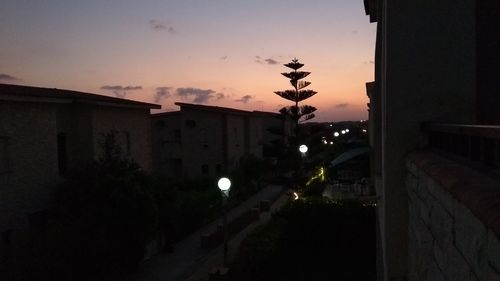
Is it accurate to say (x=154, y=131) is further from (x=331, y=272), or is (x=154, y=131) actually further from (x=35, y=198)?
(x=331, y=272)

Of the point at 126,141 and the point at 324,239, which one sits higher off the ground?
the point at 126,141

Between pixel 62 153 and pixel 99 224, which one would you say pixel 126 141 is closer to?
pixel 62 153

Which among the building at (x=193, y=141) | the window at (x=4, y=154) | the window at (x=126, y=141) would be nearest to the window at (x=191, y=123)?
the building at (x=193, y=141)

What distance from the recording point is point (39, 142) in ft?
48.5

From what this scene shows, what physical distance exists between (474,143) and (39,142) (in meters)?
14.1

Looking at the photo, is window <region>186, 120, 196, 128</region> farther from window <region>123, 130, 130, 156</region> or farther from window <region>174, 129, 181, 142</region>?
window <region>123, 130, 130, 156</region>

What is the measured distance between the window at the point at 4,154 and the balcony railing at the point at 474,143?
1229 cm

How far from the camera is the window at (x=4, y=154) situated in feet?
43.4

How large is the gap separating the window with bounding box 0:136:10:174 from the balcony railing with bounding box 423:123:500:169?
1229cm

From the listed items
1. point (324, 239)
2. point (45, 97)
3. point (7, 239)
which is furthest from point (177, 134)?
point (324, 239)

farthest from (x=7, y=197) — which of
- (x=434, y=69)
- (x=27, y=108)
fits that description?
(x=434, y=69)

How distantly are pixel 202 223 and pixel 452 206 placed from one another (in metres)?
20.0

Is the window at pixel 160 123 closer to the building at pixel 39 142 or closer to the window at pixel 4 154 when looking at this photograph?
the building at pixel 39 142

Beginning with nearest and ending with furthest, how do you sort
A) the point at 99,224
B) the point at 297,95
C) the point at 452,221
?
the point at 452,221, the point at 99,224, the point at 297,95
